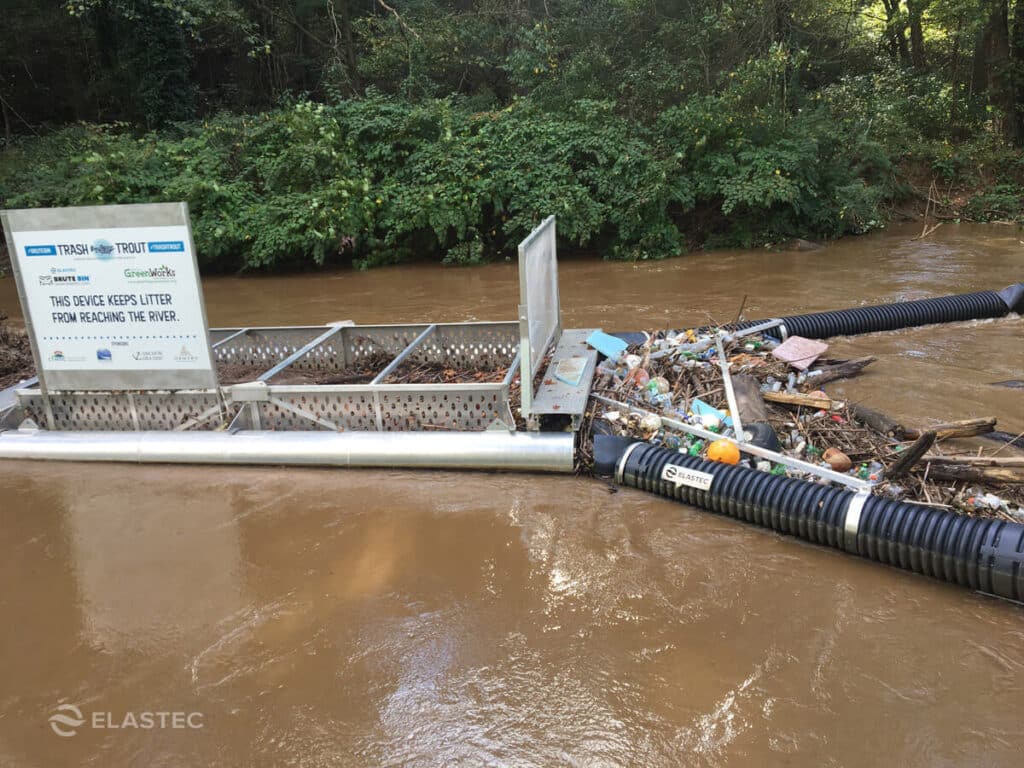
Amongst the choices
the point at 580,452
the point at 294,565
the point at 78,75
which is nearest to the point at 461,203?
the point at 580,452

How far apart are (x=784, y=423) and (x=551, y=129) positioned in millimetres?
9502

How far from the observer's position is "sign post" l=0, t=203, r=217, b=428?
520cm

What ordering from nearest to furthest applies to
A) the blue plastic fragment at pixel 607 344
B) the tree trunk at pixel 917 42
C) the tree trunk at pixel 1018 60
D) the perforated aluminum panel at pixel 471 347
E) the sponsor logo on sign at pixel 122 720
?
1. the sponsor logo on sign at pixel 122 720
2. the blue plastic fragment at pixel 607 344
3. the perforated aluminum panel at pixel 471 347
4. the tree trunk at pixel 1018 60
5. the tree trunk at pixel 917 42

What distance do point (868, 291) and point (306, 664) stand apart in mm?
8983

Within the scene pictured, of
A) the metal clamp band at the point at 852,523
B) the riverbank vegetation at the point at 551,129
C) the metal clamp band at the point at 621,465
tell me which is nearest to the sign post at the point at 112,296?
the metal clamp band at the point at 621,465

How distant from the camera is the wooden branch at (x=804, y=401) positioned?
5.32m

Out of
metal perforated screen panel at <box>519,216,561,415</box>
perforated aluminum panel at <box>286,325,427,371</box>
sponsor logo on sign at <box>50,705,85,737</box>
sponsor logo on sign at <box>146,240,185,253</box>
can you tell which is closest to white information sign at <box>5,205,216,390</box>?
sponsor logo on sign at <box>146,240,185,253</box>

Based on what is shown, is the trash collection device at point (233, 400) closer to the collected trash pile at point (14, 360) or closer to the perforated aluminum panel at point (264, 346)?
the perforated aluminum panel at point (264, 346)

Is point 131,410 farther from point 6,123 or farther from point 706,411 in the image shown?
point 6,123

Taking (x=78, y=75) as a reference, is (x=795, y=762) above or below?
below

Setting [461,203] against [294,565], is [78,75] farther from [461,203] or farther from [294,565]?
[294,565]

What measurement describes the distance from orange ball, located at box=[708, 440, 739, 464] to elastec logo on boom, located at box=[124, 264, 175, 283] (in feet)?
12.8

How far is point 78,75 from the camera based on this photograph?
63.6 ft

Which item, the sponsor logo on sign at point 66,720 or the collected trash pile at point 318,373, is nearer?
the sponsor logo on sign at point 66,720
